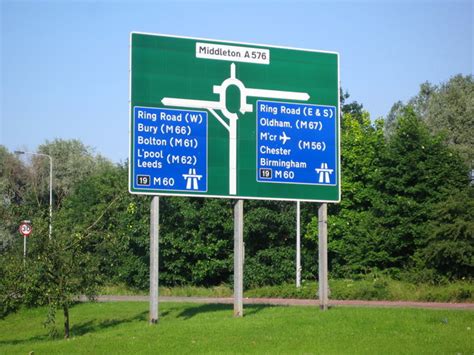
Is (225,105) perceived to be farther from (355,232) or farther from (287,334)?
(355,232)

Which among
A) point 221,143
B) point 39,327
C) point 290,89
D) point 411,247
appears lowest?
point 39,327

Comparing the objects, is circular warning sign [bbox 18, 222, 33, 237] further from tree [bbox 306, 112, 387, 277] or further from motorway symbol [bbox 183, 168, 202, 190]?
tree [bbox 306, 112, 387, 277]

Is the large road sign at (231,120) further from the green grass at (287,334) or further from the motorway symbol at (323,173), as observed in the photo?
the green grass at (287,334)

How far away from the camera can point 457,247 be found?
32.2 meters

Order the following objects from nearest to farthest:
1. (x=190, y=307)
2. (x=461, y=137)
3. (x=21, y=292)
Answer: (x=21, y=292) → (x=190, y=307) → (x=461, y=137)

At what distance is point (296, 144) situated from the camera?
2230 cm

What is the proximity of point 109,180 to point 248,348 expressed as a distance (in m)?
37.1

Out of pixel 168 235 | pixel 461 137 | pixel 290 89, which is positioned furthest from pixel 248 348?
pixel 461 137

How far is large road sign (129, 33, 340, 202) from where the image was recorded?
21172 mm

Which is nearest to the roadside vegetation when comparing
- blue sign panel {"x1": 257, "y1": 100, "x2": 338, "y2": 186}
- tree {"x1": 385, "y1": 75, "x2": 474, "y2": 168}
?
blue sign panel {"x1": 257, "y1": 100, "x2": 338, "y2": 186}

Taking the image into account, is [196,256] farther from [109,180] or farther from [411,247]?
[109,180]

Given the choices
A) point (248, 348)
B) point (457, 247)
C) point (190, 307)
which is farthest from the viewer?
point (457, 247)

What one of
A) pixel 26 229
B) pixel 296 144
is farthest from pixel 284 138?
pixel 26 229

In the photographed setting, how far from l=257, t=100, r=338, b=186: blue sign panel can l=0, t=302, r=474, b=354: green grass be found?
3.68 m
